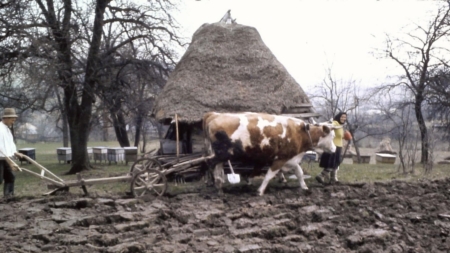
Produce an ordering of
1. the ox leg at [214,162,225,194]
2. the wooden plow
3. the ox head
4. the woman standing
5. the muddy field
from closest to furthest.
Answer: the muddy field, the wooden plow, the ox leg at [214,162,225,194], the ox head, the woman standing

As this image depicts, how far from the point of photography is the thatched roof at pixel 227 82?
39.8ft

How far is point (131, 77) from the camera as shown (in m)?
18.4

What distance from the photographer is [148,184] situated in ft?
30.6

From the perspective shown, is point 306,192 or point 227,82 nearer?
point 306,192

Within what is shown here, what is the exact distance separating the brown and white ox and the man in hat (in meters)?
3.60

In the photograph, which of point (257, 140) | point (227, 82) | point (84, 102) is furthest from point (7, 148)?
point (84, 102)

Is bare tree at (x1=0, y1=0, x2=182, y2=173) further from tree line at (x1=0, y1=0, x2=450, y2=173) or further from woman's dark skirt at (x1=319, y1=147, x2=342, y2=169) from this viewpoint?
woman's dark skirt at (x1=319, y1=147, x2=342, y2=169)

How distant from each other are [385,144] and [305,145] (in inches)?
831

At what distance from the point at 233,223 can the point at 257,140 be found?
2.41m

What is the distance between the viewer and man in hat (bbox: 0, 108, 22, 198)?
8.64 meters

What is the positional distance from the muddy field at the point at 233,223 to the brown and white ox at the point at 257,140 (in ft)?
2.06

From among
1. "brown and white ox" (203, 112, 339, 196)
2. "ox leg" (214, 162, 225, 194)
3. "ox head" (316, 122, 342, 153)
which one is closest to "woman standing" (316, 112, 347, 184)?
"ox head" (316, 122, 342, 153)

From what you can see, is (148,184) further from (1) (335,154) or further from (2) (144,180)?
(1) (335,154)

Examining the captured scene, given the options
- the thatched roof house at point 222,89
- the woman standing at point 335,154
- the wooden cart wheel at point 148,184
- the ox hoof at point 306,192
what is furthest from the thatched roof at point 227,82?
the ox hoof at point 306,192
